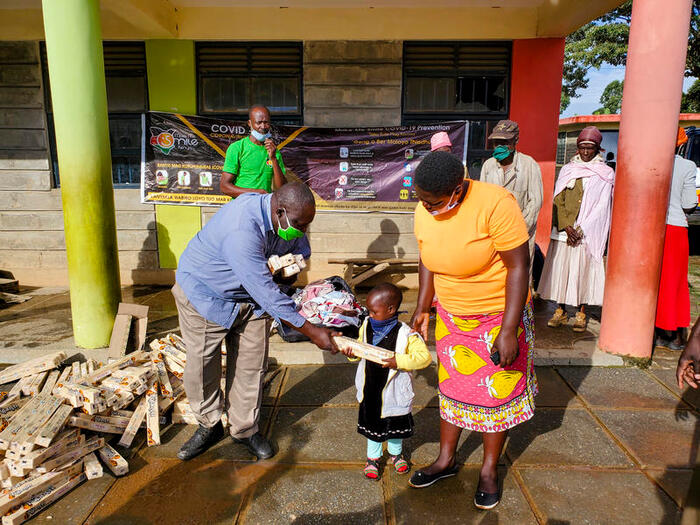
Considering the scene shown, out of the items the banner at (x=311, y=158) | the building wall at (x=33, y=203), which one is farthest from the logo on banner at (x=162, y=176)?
the building wall at (x=33, y=203)

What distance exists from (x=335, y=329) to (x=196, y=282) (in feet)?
2.81

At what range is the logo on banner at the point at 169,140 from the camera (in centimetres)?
672

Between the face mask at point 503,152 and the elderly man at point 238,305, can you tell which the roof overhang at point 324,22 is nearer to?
the face mask at point 503,152

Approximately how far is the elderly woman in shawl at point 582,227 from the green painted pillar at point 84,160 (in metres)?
4.32

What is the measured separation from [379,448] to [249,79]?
5.55 meters

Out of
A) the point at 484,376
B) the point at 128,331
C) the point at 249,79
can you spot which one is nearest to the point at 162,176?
the point at 249,79

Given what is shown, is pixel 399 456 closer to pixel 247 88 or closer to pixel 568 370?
pixel 568 370

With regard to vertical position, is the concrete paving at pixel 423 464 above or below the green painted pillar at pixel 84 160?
below

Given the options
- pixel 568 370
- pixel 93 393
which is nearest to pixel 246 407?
pixel 93 393

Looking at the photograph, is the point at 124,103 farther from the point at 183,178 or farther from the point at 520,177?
the point at 520,177

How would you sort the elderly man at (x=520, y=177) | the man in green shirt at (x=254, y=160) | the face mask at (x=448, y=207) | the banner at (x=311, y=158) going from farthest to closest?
1. the banner at (x=311, y=158)
2. the man in green shirt at (x=254, y=160)
3. the elderly man at (x=520, y=177)
4. the face mask at (x=448, y=207)

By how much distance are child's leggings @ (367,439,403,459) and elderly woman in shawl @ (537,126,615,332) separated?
3.01 m

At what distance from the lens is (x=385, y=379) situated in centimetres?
277

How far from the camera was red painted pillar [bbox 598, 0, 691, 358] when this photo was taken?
4016 mm
